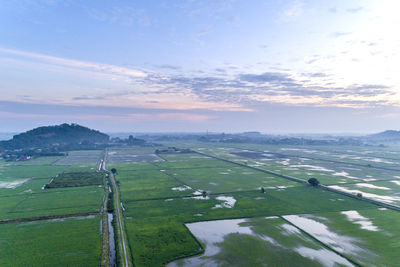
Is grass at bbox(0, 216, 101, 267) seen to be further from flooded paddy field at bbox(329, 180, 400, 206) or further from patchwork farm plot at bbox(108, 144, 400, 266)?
flooded paddy field at bbox(329, 180, 400, 206)

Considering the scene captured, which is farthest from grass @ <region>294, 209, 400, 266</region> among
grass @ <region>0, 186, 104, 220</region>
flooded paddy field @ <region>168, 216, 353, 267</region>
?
grass @ <region>0, 186, 104, 220</region>

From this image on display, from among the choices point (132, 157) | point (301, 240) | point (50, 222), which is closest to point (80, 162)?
point (132, 157)

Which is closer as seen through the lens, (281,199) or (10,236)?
(10,236)

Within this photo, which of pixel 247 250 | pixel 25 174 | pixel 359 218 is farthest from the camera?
pixel 25 174

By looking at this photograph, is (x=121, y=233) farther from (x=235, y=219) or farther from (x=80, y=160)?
(x=80, y=160)

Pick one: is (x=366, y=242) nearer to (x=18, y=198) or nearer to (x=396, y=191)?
(x=396, y=191)

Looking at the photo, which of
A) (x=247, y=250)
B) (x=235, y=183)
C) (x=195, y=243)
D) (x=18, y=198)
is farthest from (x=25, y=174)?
(x=247, y=250)

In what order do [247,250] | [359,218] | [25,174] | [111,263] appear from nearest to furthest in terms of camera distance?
1. [111,263]
2. [247,250]
3. [359,218]
4. [25,174]
